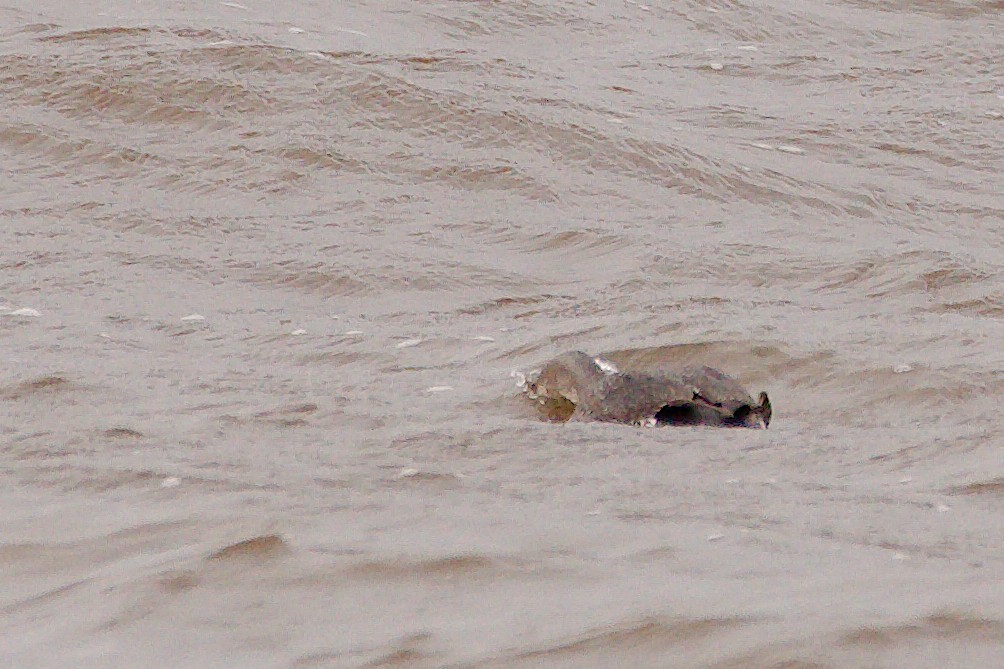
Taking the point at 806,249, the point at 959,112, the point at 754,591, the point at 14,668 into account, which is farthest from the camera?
the point at 959,112

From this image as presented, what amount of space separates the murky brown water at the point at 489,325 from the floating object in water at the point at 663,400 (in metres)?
0.14

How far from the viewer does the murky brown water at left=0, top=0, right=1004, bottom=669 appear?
3201 millimetres

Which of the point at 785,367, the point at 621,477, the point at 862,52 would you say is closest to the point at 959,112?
the point at 862,52

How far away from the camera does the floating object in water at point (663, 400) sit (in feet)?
15.6

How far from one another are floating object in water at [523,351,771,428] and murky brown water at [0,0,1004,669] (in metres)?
0.14

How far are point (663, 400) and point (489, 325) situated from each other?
1633 mm

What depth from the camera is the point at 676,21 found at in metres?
10.8

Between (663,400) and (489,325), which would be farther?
(489,325)

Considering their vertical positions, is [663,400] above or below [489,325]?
above

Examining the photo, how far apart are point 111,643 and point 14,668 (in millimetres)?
187

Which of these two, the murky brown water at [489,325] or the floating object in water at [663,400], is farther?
the floating object in water at [663,400]

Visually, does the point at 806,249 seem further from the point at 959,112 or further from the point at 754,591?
the point at 754,591

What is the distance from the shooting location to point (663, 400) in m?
4.77

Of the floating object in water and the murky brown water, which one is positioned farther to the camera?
the floating object in water
